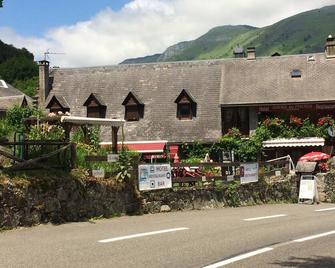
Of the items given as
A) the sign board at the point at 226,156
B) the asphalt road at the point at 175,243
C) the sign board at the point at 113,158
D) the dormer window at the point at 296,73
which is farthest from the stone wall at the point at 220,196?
the dormer window at the point at 296,73

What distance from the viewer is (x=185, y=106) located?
121ft

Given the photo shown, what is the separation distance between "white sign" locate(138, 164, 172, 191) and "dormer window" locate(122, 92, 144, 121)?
19133 mm

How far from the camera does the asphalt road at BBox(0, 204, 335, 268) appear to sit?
896 centimetres

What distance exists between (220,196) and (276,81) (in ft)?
59.9

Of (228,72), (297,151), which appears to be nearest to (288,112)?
(297,151)

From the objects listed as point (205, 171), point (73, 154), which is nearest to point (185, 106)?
point (205, 171)

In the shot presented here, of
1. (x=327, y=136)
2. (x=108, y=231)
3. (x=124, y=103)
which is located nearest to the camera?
(x=108, y=231)

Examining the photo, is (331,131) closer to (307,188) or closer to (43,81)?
(307,188)

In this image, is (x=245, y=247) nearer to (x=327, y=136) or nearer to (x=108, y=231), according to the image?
(x=108, y=231)

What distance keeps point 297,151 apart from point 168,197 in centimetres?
1902

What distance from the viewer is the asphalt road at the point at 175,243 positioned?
8.96 meters

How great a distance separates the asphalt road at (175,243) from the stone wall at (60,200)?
504mm

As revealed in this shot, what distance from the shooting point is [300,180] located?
2491 centimetres

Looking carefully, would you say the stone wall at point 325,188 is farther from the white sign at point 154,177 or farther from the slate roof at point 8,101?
the slate roof at point 8,101
